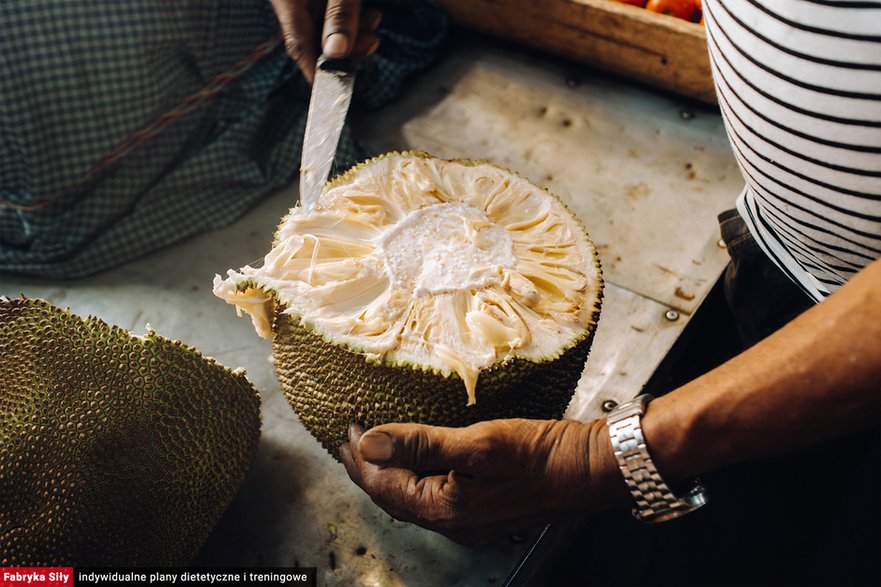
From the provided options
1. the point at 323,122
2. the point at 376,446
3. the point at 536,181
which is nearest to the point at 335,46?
the point at 323,122

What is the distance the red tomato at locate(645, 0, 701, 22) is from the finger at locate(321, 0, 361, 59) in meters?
0.74

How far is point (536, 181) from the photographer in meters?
1.53

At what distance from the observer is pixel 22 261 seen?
141 cm

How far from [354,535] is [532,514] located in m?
0.32

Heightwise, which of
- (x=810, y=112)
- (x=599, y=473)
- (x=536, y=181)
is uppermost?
(x=810, y=112)

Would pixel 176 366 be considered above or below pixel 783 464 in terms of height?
above

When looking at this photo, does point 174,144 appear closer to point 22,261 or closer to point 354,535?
point 22,261

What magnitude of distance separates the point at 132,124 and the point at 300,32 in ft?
1.58

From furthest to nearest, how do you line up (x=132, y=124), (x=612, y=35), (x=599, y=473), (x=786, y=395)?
(x=612, y=35)
(x=132, y=124)
(x=599, y=473)
(x=786, y=395)

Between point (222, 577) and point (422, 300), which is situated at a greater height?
point (422, 300)

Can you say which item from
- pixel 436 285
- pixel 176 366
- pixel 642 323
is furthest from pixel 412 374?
pixel 642 323

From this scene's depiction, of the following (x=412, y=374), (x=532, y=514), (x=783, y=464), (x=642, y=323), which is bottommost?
(x=783, y=464)

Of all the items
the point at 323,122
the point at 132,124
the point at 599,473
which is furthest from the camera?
the point at 132,124

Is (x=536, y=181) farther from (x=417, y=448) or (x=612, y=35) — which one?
(x=417, y=448)
